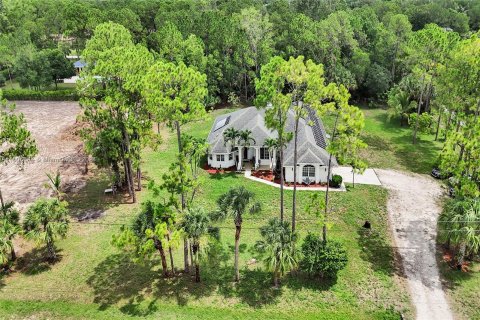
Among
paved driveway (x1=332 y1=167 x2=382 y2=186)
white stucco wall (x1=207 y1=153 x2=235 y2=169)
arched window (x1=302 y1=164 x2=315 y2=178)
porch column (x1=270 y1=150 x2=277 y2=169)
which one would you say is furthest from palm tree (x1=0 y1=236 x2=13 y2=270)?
paved driveway (x1=332 y1=167 x2=382 y2=186)

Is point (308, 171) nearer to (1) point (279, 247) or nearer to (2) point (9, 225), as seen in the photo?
(1) point (279, 247)

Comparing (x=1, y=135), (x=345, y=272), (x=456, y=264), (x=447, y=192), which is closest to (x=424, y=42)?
(x=447, y=192)

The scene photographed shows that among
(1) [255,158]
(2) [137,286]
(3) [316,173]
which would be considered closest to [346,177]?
(3) [316,173]

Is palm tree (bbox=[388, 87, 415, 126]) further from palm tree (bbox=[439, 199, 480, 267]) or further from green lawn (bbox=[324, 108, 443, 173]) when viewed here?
palm tree (bbox=[439, 199, 480, 267])

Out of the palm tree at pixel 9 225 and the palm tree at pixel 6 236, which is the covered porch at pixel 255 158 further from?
the palm tree at pixel 6 236

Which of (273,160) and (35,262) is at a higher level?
(273,160)

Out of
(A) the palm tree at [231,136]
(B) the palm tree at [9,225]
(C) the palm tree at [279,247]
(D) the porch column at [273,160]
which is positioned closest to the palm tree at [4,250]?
(B) the palm tree at [9,225]
